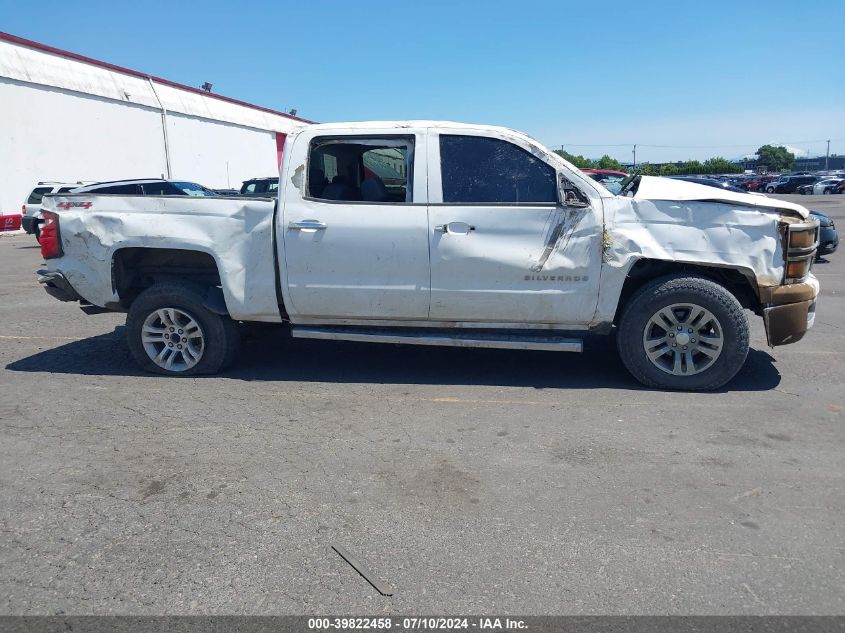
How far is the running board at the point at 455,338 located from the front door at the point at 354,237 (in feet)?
0.45

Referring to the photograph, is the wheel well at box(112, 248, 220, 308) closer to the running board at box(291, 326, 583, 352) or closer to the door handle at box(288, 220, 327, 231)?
the door handle at box(288, 220, 327, 231)

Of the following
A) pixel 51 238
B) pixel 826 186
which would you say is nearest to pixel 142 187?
pixel 51 238

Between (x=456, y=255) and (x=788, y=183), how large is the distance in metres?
53.5

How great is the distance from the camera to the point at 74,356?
21.8 ft

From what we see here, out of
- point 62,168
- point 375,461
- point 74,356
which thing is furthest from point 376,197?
point 62,168

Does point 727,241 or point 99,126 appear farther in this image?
point 99,126

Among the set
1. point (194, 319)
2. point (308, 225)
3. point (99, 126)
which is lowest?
point (194, 319)

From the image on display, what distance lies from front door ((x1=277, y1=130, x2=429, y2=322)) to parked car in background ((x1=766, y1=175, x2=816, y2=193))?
52.3 metres

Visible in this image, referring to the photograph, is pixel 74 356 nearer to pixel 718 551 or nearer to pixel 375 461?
pixel 375 461

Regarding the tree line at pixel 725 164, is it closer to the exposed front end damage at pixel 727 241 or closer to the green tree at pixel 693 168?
the green tree at pixel 693 168

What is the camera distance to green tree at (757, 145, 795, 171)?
10119 cm

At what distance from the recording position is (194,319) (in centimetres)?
581

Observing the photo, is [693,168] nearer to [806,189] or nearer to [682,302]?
[806,189]

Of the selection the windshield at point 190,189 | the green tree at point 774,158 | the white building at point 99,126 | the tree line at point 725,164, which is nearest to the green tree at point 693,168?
the tree line at point 725,164
